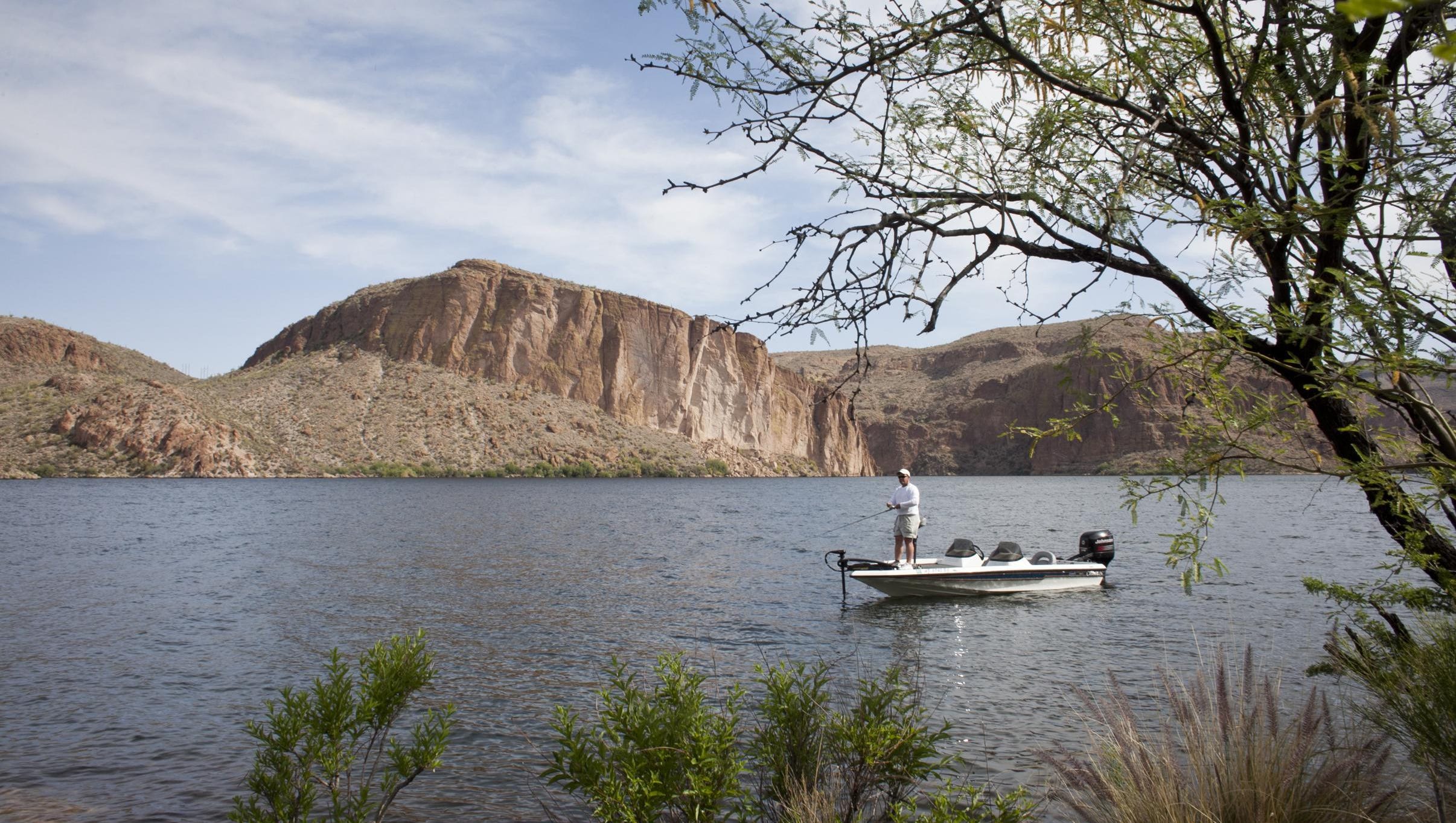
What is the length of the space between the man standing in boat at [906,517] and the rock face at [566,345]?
95265mm

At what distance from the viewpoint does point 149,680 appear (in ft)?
42.9

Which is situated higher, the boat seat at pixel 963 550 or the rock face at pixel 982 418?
the rock face at pixel 982 418

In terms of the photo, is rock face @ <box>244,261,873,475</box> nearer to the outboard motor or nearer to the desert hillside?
the desert hillside

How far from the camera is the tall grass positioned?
4848 mm

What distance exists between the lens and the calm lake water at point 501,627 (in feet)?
31.6

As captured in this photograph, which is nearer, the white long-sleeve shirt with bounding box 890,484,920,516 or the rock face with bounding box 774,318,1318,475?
the white long-sleeve shirt with bounding box 890,484,920,516

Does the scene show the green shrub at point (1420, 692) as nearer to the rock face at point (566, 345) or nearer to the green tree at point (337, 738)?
the green tree at point (337, 738)

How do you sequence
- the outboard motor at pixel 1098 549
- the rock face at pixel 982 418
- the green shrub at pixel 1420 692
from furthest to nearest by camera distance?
the rock face at pixel 982 418 < the outboard motor at pixel 1098 549 < the green shrub at pixel 1420 692

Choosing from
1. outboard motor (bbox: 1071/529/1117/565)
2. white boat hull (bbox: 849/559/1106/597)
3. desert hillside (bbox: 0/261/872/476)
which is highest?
desert hillside (bbox: 0/261/872/476)

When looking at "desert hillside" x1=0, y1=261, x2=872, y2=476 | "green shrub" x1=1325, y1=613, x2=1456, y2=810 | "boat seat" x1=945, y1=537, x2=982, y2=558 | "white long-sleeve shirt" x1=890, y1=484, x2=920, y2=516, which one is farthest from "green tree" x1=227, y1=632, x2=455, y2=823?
"desert hillside" x1=0, y1=261, x2=872, y2=476

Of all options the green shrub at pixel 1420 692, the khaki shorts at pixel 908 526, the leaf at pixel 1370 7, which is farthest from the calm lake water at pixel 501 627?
the leaf at pixel 1370 7

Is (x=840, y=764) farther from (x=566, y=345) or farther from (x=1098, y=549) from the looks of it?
(x=566, y=345)

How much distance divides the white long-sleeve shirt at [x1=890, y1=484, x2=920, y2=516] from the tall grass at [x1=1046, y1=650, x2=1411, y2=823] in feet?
Answer: 44.8

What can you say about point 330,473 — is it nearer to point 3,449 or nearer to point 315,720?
point 3,449
